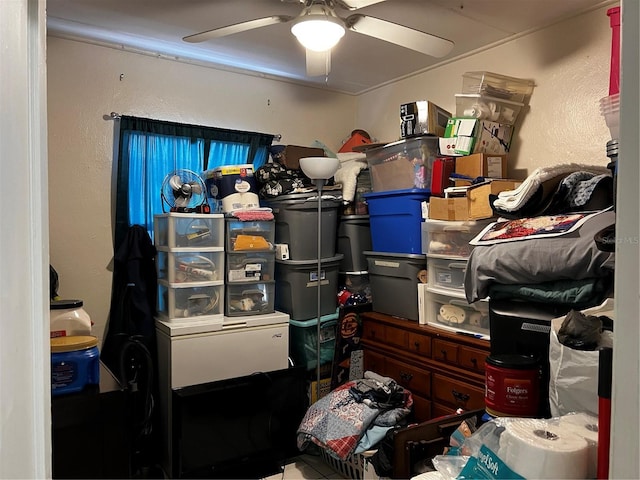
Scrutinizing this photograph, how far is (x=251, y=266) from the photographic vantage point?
3021mm

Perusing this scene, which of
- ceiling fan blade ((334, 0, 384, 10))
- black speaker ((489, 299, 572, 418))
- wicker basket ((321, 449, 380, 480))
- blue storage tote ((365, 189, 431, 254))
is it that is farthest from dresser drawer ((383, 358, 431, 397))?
ceiling fan blade ((334, 0, 384, 10))

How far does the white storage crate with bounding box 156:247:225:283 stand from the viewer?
110 inches

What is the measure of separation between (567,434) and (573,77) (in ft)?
7.29

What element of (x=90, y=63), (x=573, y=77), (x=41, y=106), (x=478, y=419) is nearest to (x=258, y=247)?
(x=90, y=63)

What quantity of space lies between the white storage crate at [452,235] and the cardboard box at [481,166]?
0.24 meters

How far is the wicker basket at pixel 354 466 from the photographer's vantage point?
7.73ft

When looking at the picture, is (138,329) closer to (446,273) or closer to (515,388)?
(446,273)

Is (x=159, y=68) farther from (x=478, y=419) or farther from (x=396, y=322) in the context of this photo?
(x=478, y=419)

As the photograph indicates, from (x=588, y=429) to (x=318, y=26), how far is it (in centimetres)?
167

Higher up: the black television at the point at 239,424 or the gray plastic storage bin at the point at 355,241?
the gray plastic storage bin at the point at 355,241

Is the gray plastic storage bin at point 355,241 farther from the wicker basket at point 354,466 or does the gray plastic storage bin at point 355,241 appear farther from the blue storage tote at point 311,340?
the wicker basket at point 354,466

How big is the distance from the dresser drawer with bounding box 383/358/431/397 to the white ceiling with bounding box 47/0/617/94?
189 centimetres

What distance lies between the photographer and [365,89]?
394 cm

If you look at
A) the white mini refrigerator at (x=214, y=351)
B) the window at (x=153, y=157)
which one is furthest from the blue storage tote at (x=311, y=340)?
the window at (x=153, y=157)
